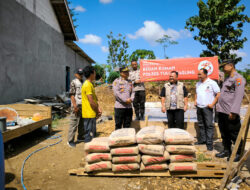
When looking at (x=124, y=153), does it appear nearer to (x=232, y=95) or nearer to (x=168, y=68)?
(x=232, y=95)

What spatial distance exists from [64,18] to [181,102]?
1055 centimetres

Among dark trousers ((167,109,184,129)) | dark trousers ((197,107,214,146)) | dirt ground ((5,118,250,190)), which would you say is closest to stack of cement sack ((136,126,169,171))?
dirt ground ((5,118,250,190))

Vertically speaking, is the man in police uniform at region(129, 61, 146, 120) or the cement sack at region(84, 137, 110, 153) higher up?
the man in police uniform at region(129, 61, 146, 120)

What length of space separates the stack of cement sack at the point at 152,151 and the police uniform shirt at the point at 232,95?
1479 millimetres

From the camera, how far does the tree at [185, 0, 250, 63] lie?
1477cm

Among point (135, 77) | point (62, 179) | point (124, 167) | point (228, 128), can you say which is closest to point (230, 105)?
point (228, 128)

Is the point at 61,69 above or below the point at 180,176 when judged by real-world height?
above

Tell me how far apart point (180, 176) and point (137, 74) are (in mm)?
3361

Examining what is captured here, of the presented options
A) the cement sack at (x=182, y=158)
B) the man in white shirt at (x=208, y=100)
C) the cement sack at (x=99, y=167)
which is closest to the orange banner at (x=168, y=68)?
the man in white shirt at (x=208, y=100)

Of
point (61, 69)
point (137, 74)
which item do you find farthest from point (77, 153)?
point (61, 69)

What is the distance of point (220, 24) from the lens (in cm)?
1514

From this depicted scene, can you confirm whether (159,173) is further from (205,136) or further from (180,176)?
(205,136)

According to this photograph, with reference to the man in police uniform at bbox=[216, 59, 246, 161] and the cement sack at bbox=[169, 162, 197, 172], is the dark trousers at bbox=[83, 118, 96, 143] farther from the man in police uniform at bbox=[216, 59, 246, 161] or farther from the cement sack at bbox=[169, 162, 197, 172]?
the man in police uniform at bbox=[216, 59, 246, 161]

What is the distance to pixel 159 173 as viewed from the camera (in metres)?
3.05
